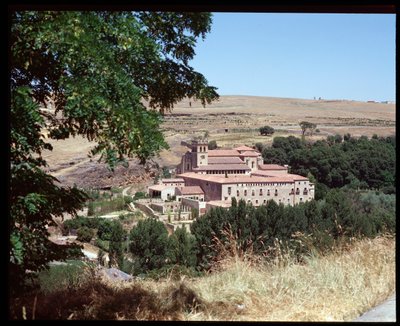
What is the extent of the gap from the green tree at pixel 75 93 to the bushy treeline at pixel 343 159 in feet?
126

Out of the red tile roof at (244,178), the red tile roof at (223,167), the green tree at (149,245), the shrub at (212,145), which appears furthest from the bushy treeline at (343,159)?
the green tree at (149,245)

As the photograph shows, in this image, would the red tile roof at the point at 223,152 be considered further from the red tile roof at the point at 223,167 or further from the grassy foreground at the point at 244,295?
the grassy foreground at the point at 244,295

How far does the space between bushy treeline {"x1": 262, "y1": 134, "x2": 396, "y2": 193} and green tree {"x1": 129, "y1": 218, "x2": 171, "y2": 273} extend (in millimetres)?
20084

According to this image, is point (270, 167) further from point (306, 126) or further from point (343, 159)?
point (306, 126)

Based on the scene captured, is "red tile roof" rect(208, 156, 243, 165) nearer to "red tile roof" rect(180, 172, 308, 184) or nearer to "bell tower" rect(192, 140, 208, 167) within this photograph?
"bell tower" rect(192, 140, 208, 167)

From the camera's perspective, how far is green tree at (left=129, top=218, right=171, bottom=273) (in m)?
24.3

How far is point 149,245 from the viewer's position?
85.4 feet

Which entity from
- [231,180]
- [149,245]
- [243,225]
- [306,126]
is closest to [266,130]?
[306,126]

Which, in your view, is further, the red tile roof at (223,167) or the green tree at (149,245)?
the red tile roof at (223,167)

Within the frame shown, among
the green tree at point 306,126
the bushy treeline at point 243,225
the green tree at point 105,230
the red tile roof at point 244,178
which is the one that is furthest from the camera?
Result: the green tree at point 306,126

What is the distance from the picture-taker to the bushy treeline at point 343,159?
41312mm

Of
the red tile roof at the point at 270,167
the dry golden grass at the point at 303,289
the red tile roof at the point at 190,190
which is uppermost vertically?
the dry golden grass at the point at 303,289

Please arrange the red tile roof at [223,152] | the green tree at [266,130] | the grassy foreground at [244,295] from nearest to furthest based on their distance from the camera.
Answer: the grassy foreground at [244,295]
the red tile roof at [223,152]
the green tree at [266,130]

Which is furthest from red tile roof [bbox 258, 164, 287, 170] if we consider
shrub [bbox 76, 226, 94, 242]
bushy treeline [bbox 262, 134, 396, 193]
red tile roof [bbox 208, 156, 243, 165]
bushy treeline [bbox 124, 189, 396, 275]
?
shrub [bbox 76, 226, 94, 242]
